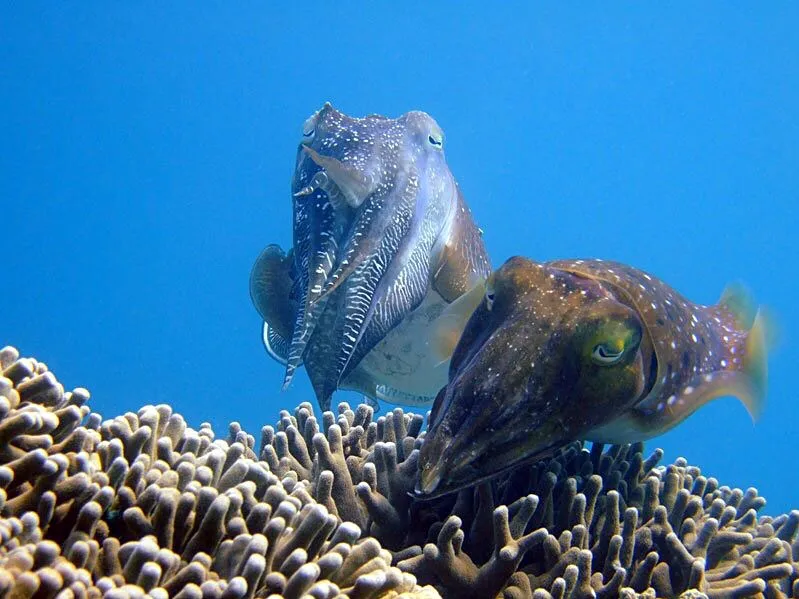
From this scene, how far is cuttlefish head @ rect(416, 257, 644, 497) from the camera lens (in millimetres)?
3416

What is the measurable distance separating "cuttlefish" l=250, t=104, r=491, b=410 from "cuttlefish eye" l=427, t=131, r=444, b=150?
2 centimetres

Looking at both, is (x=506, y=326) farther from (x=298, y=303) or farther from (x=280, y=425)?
(x=298, y=303)

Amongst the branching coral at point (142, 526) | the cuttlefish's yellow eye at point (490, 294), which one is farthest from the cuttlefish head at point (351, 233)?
the branching coral at point (142, 526)

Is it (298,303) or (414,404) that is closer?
(298,303)

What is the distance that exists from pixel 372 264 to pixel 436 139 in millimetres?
2310

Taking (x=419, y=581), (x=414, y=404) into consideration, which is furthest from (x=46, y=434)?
(x=414, y=404)

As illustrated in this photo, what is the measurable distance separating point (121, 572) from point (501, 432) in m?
1.84

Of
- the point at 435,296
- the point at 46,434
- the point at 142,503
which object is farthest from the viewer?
the point at 435,296

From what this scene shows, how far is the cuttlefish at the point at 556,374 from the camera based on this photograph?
11.3ft

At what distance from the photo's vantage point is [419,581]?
343 centimetres

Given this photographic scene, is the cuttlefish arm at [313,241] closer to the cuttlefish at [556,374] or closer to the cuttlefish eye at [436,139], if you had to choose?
the cuttlefish eye at [436,139]

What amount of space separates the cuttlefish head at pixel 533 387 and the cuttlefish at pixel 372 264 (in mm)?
973

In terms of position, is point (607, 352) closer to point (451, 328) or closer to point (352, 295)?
point (451, 328)

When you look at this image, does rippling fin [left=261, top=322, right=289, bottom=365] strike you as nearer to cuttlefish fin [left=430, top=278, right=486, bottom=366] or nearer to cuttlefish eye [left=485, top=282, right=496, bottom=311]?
cuttlefish fin [left=430, top=278, right=486, bottom=366]
